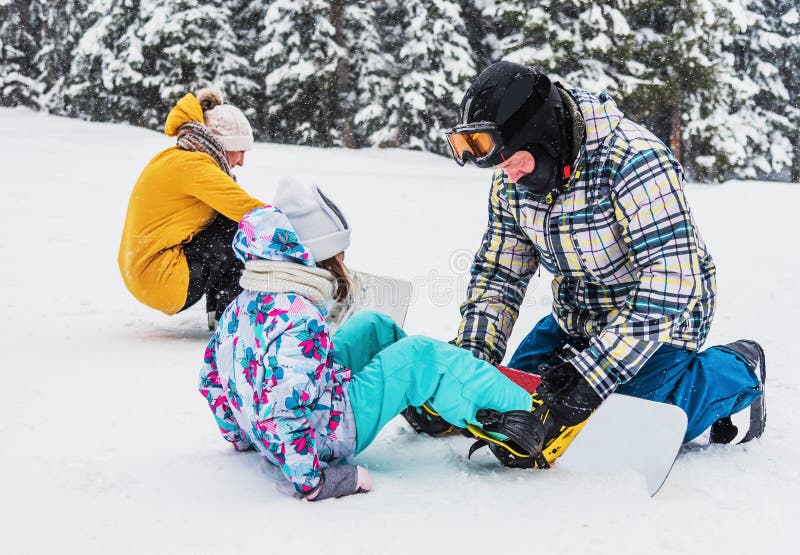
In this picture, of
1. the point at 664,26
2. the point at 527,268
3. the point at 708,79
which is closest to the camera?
the point at 527,268

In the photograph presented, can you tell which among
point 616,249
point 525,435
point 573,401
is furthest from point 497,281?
point 525,435

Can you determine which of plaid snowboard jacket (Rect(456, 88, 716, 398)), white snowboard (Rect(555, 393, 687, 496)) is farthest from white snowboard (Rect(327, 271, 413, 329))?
white snowboard (Rect(555, 393, 687, 496))

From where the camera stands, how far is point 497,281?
2.68m

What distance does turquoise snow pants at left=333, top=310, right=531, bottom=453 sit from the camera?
6.95ft

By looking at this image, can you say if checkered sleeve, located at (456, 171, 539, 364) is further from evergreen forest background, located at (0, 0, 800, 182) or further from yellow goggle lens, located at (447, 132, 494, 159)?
evergreen forest background, located at (0, 0, 800, 182)

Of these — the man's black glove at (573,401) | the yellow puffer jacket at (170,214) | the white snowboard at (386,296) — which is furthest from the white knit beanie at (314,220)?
the yellow puffer jacket at (170,214)

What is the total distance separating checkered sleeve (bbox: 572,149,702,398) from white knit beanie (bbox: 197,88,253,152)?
2.35 m

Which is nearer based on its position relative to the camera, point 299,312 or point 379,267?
point 299,312

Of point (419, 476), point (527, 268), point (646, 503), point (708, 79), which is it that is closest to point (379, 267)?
point (527, 268)

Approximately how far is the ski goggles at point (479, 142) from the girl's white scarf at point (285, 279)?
56 cm

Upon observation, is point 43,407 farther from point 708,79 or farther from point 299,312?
point 708,79

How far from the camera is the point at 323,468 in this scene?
2.06 meters

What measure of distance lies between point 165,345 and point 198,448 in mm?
1370

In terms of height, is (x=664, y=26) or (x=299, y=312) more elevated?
(x=664, y=26)
